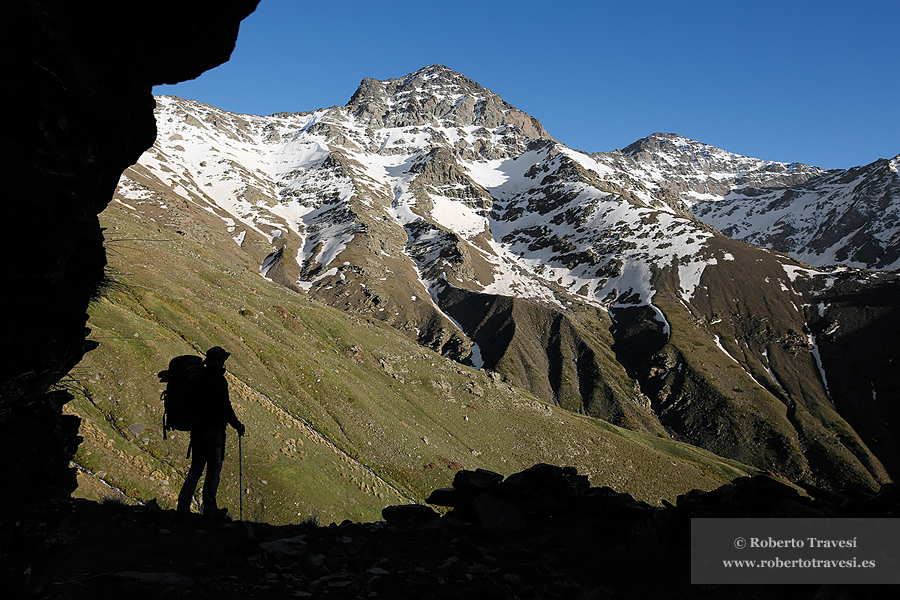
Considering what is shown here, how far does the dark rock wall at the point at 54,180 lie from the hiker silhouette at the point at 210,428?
164 inches

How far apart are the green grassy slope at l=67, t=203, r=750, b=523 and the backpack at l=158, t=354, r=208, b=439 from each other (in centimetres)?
284

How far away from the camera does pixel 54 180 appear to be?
6.26m

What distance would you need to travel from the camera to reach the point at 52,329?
22.7 ft

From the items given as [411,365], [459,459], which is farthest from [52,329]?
[411,365]

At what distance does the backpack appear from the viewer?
37.8 ft

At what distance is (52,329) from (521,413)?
5139cm

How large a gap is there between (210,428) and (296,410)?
18.1 meters

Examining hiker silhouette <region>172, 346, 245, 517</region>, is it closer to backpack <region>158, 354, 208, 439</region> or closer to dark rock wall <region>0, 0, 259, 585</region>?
backpack <region>158, 354, 208, 439</region>

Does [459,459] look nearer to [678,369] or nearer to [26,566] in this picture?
[26,566]

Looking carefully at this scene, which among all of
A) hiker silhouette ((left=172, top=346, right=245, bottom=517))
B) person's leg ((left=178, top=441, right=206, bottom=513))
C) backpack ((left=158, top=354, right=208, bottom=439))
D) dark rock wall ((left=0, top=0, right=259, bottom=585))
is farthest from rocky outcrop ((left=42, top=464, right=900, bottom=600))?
backpack ((left=158, top=354, right=208, bottom=439))

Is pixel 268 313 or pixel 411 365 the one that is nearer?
pixel 268 313

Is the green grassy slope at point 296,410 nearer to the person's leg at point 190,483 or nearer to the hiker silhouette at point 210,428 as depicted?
the hiker silhouette at point 210,428

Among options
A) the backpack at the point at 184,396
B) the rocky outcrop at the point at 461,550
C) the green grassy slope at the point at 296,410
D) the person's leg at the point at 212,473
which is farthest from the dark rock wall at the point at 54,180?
the person's leg at the point at 212,473

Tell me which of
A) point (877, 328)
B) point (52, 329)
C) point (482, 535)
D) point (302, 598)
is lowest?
point (302, 598)
